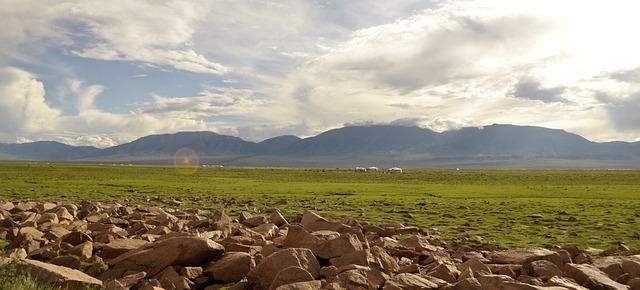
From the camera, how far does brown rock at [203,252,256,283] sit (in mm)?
12000

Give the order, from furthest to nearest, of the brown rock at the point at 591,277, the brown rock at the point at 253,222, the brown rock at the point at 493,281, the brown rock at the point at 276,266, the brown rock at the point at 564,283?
the brown rock at the point at 253,222
the brown rock at the point at 276,266
the brown rock at the point at 591,277
the brown rock at the point at 564,283
the brown rock at the point at 493,281

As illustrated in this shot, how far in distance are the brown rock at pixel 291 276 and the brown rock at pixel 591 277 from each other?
21.7ft

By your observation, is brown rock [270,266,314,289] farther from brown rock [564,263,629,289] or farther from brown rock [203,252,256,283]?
brown rock [564,263,629,289]

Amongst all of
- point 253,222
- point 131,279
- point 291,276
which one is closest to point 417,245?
point 291,276

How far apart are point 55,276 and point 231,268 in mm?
4033

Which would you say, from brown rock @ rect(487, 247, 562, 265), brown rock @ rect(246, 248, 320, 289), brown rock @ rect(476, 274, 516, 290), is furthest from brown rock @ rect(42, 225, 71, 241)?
brown rock @ rect(487, 247, 562, 265)

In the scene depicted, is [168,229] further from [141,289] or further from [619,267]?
[619,267]

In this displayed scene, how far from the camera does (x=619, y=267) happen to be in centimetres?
1248

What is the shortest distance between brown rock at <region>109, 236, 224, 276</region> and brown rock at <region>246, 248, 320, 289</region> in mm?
1621

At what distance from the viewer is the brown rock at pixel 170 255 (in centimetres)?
1230

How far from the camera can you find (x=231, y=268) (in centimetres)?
1205

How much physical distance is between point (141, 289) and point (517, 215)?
26.9 meters

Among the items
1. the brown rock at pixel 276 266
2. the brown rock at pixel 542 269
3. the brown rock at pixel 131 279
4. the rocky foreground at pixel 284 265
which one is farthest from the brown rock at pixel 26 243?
the brown rock at pixel 542 269

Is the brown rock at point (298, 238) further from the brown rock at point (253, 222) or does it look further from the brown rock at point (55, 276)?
the brown rock at point (253, 222)
